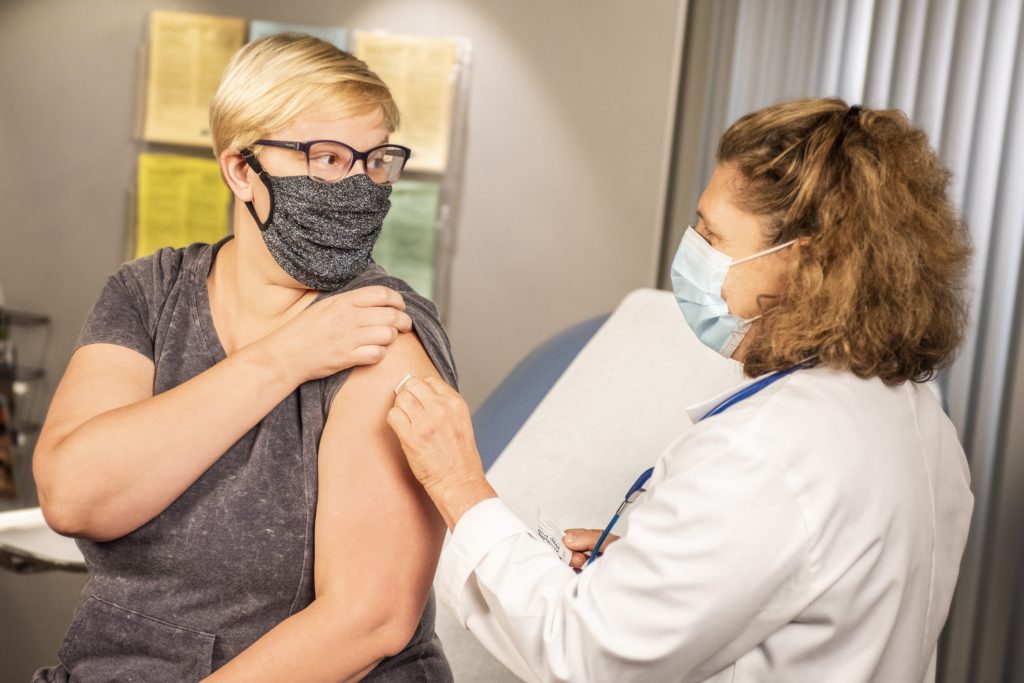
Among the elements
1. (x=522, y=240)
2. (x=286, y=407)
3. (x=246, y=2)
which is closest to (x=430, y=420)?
(x=286, y=407)

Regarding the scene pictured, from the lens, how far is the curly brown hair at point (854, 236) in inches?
44.4

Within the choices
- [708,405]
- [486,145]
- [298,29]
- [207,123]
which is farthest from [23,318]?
[708,405]

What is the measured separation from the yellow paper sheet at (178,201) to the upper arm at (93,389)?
2.51 m

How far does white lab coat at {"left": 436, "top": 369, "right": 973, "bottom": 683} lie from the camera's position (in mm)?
1042

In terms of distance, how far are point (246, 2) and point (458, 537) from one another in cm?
305

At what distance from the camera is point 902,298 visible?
1.13 m

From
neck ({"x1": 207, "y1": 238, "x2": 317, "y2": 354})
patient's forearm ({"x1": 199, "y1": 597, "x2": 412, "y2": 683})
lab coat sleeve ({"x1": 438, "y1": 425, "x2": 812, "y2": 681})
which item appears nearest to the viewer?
lab coat sleeve ({"x1": 438, "y1": 425, "x2": 812, "y2": 681})

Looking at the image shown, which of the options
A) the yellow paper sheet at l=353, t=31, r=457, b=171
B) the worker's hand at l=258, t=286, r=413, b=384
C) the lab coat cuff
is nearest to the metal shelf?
the yellow paper sheet at l=353, t=31, r=457, b=171

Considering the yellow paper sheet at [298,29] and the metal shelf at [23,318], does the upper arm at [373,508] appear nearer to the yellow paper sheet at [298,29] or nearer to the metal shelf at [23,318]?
the yellow paper sheet at [298,29]

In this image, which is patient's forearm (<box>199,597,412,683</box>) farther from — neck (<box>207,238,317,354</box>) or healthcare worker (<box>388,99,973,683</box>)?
neck (<box>207,238,317,354</box>)

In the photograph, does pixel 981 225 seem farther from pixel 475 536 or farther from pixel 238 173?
pixel 238 173

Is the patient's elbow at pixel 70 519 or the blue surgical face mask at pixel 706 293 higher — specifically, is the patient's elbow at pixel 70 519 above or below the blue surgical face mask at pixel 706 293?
below

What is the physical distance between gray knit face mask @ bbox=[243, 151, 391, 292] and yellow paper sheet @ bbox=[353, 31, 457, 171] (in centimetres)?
247

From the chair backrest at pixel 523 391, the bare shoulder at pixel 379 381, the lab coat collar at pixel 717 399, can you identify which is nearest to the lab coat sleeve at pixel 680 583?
the lab coat collar at pixel 717 399
